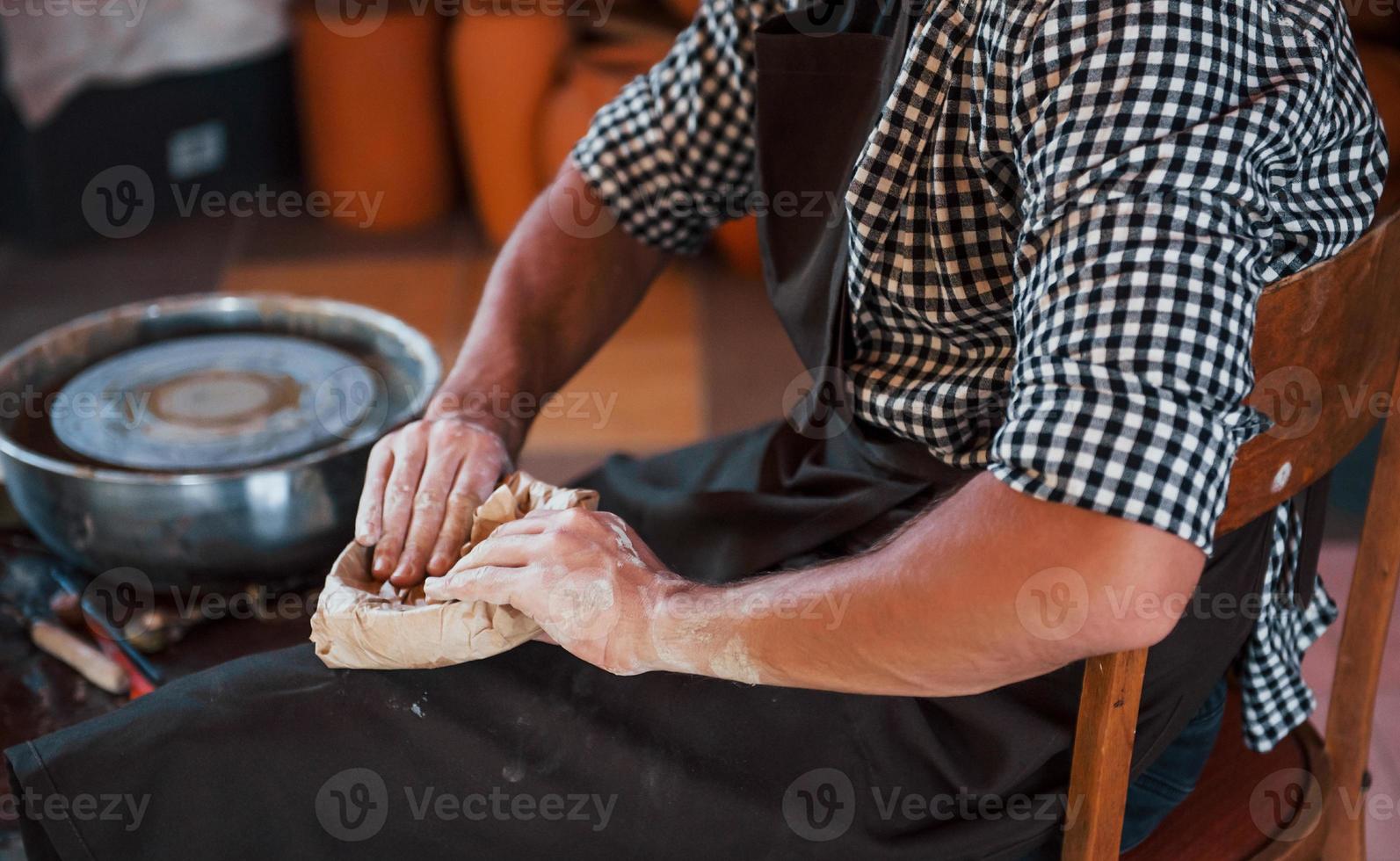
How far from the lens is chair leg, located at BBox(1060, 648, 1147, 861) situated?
742 millimetres

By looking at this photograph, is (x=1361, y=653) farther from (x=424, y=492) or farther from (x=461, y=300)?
(x=461, y=300)

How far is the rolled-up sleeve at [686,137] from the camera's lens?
1.12 m

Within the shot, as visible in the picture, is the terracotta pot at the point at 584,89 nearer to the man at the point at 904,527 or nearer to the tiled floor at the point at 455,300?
the tiled floor at the point at 455,300

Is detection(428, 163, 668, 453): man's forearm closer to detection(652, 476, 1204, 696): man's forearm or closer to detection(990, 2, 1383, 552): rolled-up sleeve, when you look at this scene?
detection(652, 476, 1204, 696): man's forearm

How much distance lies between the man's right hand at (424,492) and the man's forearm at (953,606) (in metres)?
0.23

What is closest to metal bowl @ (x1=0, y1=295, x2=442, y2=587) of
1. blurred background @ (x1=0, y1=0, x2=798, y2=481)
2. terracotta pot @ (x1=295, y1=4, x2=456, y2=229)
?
blurred background @ (x1=0, y1=0, x2=798, y2=481)

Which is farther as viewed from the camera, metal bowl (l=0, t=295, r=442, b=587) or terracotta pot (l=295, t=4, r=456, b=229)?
terracotta pot (l=295, t=4, r=456, b=229)

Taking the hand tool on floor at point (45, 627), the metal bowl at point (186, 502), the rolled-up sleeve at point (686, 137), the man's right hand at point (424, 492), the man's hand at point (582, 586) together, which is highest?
the rolled-up sleeve at point (686, 137)

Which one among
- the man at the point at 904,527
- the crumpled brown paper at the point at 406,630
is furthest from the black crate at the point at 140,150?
the crumpled brown paper at the point at 406,630

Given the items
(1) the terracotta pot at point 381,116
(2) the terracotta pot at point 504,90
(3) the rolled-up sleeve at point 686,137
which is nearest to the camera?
(3) the rolled-up sleeve at point 686,137

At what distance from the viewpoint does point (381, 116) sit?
3.05 metres

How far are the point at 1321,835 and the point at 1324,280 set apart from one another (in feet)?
1.56

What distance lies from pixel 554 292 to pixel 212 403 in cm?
33

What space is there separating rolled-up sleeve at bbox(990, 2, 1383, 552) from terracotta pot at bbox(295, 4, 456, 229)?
249cm
